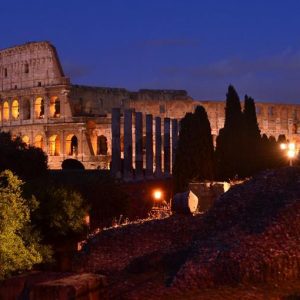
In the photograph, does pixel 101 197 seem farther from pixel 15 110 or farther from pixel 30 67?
pixel 15 110

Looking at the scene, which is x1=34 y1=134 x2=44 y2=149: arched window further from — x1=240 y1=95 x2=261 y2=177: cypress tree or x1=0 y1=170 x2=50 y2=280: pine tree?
x1=0 y1=170 x2=50 y2=280: pine tree

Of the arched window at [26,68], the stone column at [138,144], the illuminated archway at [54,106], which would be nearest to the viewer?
the stone column at [138,144]

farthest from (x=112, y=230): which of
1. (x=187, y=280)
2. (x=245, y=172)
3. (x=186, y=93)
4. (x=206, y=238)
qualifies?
(x=186, y=93)

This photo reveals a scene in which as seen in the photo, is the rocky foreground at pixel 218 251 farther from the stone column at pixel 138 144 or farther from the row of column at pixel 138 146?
the stone column at pixel 138 144

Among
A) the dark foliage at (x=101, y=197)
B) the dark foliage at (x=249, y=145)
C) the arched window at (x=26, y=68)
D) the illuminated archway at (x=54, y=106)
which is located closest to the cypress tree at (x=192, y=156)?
the dark foliage at (x=101, y=197)

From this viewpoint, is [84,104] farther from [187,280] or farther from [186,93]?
[187,280]

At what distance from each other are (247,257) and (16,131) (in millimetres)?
50785

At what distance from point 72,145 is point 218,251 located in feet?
154

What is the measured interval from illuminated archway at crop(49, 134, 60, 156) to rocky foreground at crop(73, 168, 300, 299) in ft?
139

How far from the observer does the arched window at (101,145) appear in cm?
5739

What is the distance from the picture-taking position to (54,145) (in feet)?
191

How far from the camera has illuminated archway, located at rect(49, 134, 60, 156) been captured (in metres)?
57.7

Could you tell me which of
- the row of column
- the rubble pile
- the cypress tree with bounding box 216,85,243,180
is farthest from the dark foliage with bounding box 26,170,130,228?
the cypress tree with bounding box 216,85,243,180


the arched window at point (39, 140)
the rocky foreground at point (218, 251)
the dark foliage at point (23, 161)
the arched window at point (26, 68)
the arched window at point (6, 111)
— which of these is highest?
the arched window at point (26, 68)
